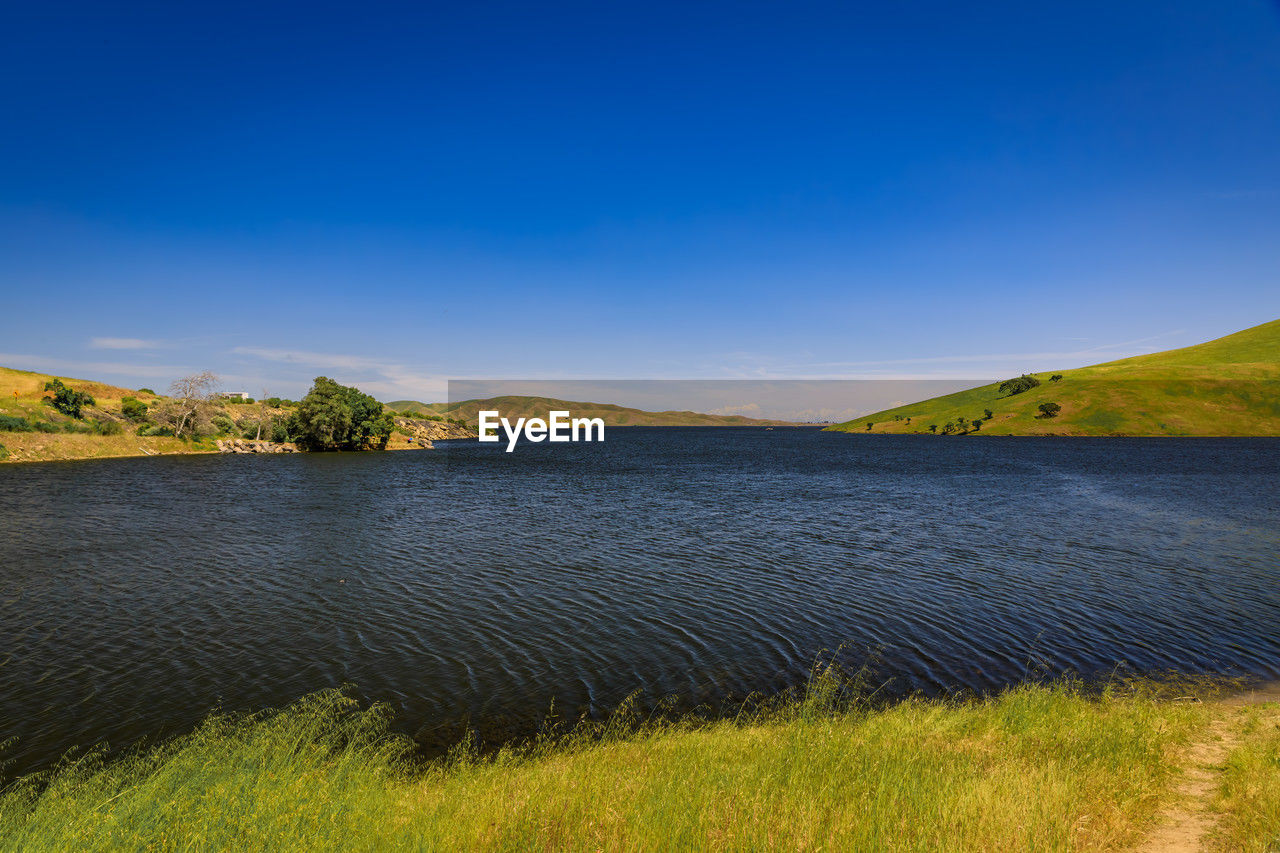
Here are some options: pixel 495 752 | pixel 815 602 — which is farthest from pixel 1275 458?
pixel 495 752

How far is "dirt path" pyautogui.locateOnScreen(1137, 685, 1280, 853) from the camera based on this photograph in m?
8.53

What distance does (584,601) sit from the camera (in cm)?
2402

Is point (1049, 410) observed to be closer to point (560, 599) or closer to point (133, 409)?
point (560, 599)

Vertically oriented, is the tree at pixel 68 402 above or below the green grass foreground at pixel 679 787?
above

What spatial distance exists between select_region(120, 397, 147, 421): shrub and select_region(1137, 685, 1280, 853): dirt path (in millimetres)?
132663

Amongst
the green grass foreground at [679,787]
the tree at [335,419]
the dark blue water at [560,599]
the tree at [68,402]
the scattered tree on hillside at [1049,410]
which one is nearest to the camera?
the green grass foreground at [679,787]

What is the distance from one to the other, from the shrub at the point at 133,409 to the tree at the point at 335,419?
76.0 ft

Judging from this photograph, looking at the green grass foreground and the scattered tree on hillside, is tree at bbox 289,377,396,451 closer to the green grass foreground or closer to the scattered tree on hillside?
the green grass foreground

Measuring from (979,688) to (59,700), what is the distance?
82.7ft

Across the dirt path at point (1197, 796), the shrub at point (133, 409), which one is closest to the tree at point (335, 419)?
Answer: the shrub at point (133, 409)

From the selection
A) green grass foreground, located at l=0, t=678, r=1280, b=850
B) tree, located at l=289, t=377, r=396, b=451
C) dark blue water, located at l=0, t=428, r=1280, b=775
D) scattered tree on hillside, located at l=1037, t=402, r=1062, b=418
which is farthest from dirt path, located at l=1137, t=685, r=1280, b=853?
scattered tree on hillside, located at l=1037, t=402, r=1062, b=418

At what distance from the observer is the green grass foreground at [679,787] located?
25.9ft

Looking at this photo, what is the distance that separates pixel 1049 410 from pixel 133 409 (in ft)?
821

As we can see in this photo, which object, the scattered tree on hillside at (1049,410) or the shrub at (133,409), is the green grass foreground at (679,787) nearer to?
the shrub at (133,409)
